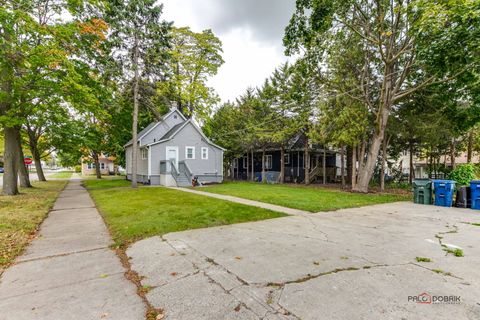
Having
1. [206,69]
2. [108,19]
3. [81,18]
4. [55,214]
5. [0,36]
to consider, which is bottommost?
[55,214]

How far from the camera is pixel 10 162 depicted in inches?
476

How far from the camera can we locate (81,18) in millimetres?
12711

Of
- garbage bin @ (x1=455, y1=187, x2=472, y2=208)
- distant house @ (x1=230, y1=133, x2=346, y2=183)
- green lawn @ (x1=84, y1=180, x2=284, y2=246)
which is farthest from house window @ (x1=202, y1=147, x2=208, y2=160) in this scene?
garbage bin @ (x1=455, y1=187, x2=472, y2=208)

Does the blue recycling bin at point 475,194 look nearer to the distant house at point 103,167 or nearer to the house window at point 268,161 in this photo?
the house window at point 268,161

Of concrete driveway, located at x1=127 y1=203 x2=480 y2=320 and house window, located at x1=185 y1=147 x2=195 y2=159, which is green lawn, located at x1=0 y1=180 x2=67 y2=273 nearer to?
concrete driveway, located at x1=127 y1=203 x2=480 y2=320

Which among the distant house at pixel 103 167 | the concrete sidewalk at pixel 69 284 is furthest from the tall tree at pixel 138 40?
the distant house at pixel 103 167

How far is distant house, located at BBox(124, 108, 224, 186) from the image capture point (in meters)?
20.0

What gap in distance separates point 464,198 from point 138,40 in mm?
19515

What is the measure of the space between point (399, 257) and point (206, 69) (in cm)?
2684

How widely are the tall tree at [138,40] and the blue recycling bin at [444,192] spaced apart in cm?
1714

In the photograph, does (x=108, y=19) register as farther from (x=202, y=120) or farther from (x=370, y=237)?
(x=370, y=237)

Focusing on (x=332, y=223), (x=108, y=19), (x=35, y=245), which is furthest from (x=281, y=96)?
(x=35, y=245)

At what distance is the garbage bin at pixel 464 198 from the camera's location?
9.41m

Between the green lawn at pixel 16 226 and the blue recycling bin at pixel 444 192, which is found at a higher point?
the blue recycling bin at pixel 444 192
